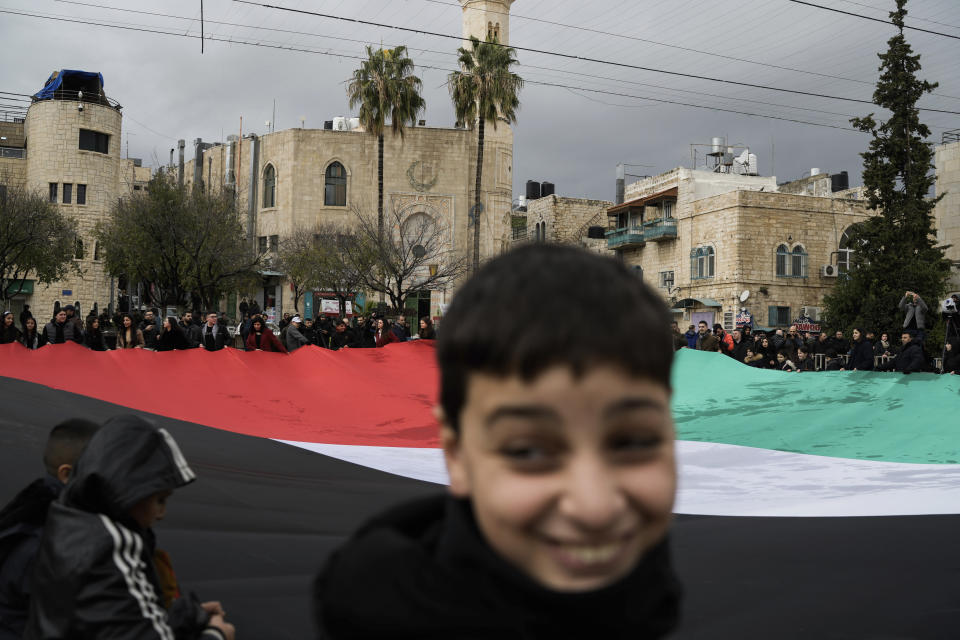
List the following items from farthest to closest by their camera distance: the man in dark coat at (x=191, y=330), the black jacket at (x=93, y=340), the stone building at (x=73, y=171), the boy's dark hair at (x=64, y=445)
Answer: the stone building at (x=73, y=171), the man in dark coat at (x=191, y=330), the black jacket at (x=93, y=340), the boy's dark hair at (x=64, y=445)

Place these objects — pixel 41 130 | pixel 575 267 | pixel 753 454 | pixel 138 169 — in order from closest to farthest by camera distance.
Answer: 1. pixel 575 267
2. pixel 753 454
3. pixel 41 130
4. pixel 138 169

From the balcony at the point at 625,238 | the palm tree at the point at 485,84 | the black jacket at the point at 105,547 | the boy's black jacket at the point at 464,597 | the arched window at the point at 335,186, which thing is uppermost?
the palm tree at the point at 485,84

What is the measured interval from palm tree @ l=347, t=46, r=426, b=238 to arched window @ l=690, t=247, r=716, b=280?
15800 millimetres

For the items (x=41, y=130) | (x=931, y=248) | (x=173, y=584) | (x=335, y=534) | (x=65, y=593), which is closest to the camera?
(x=65, y=593)

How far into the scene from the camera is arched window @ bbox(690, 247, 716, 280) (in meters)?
42.1

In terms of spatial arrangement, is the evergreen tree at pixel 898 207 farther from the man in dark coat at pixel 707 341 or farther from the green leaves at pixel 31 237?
the green leaves at pixel 31 237

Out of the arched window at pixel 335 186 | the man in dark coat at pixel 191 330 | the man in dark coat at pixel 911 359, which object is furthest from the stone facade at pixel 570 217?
the man in dark coat at pixel 911 359

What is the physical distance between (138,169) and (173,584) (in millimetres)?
73787

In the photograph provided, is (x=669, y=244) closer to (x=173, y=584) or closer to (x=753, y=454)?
(x=753, y=454)

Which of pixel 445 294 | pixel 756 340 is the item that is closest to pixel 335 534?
pixel 756 340

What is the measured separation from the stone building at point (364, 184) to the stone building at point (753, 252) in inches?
355

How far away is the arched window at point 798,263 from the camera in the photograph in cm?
4141

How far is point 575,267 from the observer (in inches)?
35.3

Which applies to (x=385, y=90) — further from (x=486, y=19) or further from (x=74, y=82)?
(x=74, y=82)
